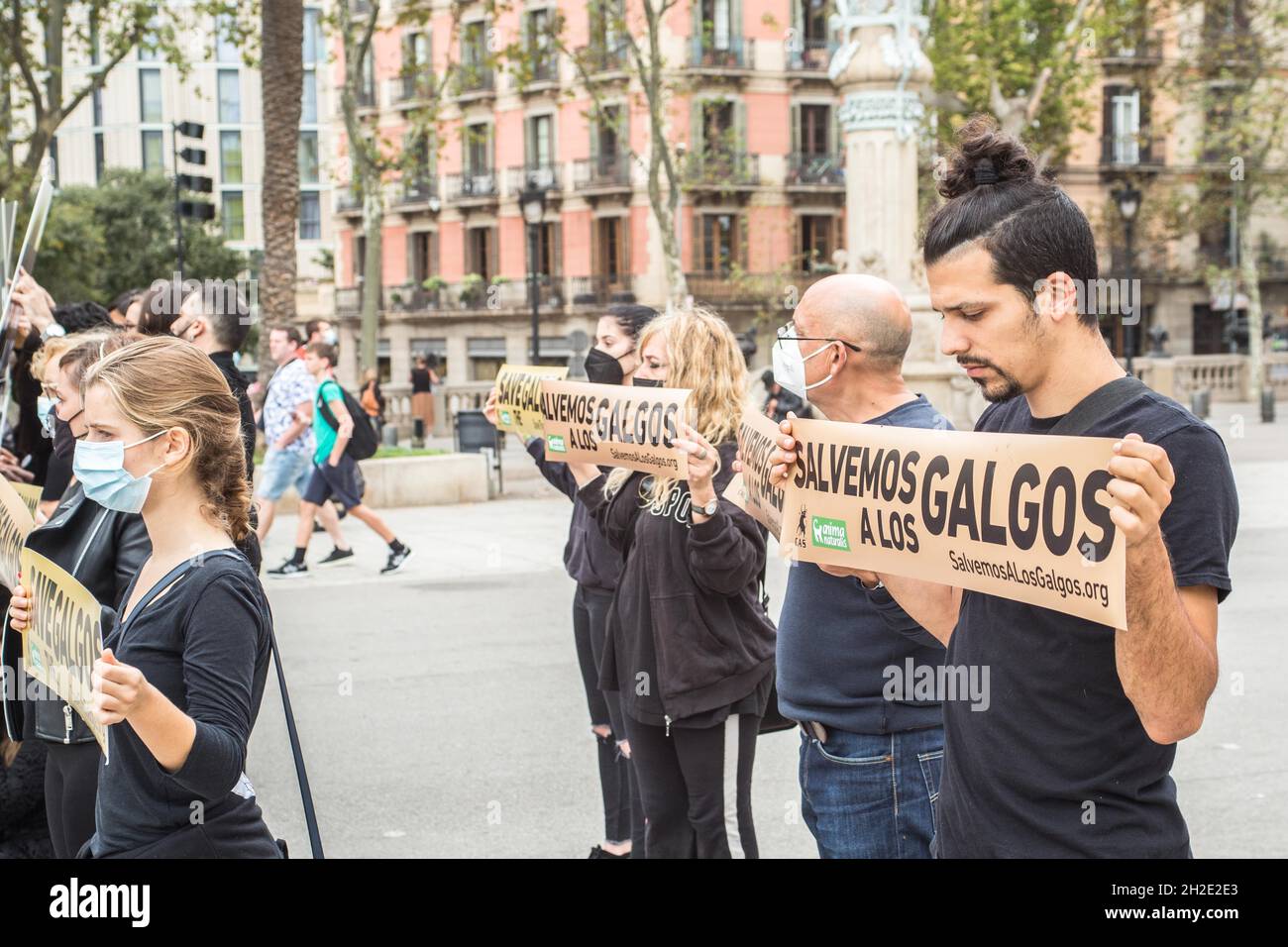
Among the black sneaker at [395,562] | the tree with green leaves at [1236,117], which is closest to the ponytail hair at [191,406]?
the black sneaker at [395,562]

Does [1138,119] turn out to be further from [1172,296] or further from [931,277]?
[931,277]

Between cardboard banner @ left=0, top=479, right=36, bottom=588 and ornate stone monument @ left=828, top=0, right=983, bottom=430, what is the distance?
17893 mm

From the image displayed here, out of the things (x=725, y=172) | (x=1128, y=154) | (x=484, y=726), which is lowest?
(x=484, y=726)

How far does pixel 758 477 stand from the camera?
12.1ft

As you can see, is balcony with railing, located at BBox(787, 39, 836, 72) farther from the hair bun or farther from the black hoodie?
the hair bun

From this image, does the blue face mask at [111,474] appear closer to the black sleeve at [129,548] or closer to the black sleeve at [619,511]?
the black sleeve at [129,548]

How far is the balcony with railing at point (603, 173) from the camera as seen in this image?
50656mm

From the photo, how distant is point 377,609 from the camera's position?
11383mm

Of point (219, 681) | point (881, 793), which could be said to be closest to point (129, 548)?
point (219, 681)

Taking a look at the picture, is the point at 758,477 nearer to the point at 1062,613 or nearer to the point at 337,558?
the point at 1062,613

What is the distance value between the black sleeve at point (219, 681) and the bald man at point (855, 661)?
1323mm

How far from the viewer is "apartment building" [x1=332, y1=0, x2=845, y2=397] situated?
49562 mm

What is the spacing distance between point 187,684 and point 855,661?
152cm
